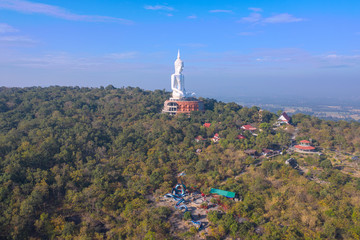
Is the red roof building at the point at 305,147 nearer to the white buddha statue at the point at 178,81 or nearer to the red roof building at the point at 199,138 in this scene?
the red roof building at the point at 199,138

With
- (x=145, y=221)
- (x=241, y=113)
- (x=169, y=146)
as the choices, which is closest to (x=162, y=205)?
(x=145, y=221)

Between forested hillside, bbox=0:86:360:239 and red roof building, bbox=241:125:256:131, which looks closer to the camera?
forested hillside, bbox=0:86:360:239

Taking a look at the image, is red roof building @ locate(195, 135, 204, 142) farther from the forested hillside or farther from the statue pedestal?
the statue pedestal

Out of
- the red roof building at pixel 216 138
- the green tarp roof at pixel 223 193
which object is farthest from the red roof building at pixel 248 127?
the green tarp roof at pixel 223 193

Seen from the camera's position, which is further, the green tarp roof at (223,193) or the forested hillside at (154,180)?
the green tarp roof at (223,193)

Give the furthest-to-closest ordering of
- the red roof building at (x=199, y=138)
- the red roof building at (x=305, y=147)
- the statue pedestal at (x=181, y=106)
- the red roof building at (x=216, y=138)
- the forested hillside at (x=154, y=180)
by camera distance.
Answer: the statue pedestal at (x=181, y=106) < the red roof building at (x=216, y=138) < the red roof building at (x=199, y=138) < the red roof building at (x=305, y=147) < the forested hillside at (x=154, y=180)

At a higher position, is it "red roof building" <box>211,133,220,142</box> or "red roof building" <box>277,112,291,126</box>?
"red roof building" <box>277,112,291,126</box>

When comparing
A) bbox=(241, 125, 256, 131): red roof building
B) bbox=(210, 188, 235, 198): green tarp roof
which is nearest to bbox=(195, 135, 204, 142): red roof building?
bbox=(241, 125, 256, 131): red roof building
